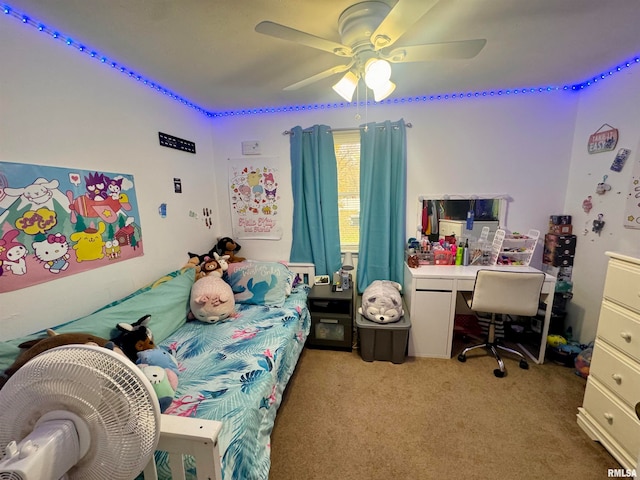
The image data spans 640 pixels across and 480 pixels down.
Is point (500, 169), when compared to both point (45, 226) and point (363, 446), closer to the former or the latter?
point (363, 446)

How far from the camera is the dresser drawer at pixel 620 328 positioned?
1363 millimetres

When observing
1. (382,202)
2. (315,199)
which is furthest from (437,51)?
(315,199)

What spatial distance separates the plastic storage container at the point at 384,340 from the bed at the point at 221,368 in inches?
19.9

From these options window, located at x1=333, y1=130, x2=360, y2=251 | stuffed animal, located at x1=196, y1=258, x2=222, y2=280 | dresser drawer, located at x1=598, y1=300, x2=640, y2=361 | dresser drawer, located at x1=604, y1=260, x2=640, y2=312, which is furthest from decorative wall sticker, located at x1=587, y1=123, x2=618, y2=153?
stuffed animal, located at x1=196, y1=258, x2=222, y2=280

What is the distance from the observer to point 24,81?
1313 mm

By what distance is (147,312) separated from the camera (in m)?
1.69

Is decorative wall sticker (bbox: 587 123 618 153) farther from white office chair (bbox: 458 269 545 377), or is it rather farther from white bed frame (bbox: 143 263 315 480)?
white bed frame (bbox: 143 263 315 480)

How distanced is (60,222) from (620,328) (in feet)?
9.92

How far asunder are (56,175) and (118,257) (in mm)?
578

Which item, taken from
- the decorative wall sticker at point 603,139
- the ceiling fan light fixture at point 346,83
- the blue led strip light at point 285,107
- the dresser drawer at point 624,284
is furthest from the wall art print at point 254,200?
the decorative wall sticker at point 603,139

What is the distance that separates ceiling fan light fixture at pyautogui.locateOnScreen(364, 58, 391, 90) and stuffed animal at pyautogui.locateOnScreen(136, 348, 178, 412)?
1683 millimetres

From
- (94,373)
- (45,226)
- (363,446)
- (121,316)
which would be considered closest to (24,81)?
(45,226)

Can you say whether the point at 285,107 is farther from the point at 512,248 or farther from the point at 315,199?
the point at 512,248

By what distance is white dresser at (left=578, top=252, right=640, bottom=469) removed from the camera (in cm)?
136
